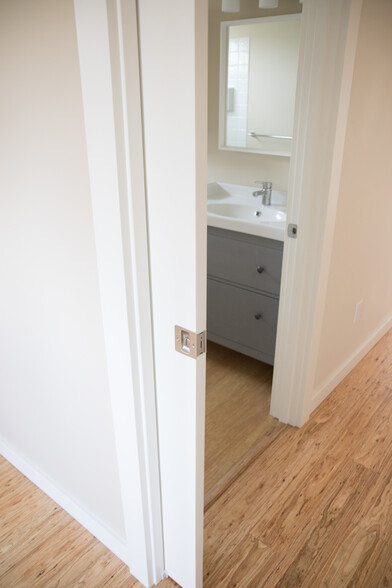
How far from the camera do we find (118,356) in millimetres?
1067

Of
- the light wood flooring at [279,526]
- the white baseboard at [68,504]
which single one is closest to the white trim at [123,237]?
the white baseboard at [68,504]

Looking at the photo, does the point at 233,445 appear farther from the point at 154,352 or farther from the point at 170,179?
the point at 170,179

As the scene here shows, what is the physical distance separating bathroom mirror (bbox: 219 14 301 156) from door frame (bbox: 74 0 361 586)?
82 cm

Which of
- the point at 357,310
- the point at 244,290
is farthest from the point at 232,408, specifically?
the point at 357,310

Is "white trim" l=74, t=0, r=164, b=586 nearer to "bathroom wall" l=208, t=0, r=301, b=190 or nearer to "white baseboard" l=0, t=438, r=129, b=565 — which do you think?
"white baseboard" l=0, t=438, r=129, b=565

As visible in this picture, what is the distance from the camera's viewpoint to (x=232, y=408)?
2.12 m

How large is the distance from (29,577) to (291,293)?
131cm

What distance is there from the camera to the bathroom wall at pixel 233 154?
7.42 ft

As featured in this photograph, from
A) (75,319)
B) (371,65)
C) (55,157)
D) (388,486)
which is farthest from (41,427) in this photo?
(371,65)

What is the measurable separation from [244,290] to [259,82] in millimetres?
1103

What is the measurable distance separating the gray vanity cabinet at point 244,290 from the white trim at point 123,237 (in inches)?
43.8

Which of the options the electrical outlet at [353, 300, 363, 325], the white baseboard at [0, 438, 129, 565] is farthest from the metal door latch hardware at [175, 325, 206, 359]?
the electrical outlet at [353, 300, 363, 325]

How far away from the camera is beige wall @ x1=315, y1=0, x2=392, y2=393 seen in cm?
162

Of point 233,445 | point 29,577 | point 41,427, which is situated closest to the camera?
point 29,577
